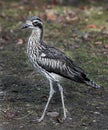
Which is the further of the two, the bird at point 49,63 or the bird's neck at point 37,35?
the bird's neck at point 37,35

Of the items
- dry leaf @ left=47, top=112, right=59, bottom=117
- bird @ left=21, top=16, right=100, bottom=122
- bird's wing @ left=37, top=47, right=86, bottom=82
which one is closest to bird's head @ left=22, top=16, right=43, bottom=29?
bird @ left=21, top=16, right=100, bottom=122

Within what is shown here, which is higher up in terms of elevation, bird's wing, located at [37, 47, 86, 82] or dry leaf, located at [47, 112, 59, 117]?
bird's wing, located at [37, 47, 86, 82]

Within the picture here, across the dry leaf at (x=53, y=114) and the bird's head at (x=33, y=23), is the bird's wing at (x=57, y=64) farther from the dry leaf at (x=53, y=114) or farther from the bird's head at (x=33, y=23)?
the dry leaf at (x=53, y=114)

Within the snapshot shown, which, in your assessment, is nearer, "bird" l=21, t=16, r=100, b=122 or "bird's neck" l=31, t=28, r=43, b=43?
"bird" l=21, t=16, r=100, b=122

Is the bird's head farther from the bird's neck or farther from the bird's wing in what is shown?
the bird's wing

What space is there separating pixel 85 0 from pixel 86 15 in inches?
72.8

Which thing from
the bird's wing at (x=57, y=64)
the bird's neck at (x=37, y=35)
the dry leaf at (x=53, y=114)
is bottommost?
the dry leaf at (x=53, y=114)

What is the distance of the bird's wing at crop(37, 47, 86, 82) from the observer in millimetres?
8281

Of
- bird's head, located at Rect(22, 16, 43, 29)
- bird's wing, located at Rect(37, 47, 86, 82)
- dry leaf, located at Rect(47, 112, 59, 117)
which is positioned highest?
bird's head, located at Rect(22, 16, 43, 29)

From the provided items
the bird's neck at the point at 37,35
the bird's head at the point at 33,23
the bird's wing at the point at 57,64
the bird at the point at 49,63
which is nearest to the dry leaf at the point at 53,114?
the bird at the point at 49,63

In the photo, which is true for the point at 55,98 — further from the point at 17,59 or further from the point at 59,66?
the point at 17,59

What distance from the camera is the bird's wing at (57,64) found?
8.28 metres

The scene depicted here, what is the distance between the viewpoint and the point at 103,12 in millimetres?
15008

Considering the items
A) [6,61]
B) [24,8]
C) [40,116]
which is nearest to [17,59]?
[6,61]
